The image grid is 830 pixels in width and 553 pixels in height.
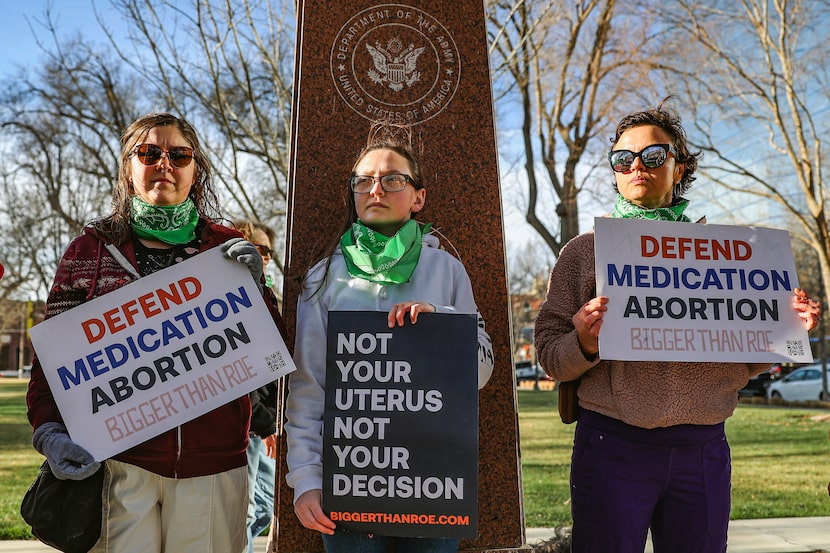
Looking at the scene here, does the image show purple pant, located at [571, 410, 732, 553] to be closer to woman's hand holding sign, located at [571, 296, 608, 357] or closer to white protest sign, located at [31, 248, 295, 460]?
woman's hand holding sign, located at [571, 296, 608, 357]

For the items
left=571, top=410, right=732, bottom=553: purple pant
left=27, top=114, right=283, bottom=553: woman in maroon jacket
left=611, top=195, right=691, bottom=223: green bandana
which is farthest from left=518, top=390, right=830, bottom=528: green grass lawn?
left=27, top=114, right=283, bottom=553: woman in maroon jacket

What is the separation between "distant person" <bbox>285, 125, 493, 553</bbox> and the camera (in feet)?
7.97

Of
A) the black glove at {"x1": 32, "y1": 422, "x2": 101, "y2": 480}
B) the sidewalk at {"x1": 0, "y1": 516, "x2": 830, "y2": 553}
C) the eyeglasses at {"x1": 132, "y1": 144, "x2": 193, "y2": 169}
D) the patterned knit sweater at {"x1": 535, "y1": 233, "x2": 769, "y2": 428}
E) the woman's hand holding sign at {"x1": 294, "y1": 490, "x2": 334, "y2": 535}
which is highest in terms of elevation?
the eyeglasses at {"x1": 132, "y1": 144, "x2": 193, "y2": 169}

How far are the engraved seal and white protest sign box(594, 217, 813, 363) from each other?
Answer: 1194 mm

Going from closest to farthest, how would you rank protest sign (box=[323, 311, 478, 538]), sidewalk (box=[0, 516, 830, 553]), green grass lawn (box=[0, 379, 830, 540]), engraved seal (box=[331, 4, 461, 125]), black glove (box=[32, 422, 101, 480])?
1. black glove (box=[32, 422, 101, 480])
2. protest sign (box=[323, 311, 478, 538])
3. engraved seal (box=[331, 4, 461, 125])
4. sidewalk (box=[0, 516, 830, 553])
5. green grass lawn (box=[0, 379, 830, 540])

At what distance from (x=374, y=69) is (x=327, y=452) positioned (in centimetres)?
186

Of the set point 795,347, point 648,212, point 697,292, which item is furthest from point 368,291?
point 795,347

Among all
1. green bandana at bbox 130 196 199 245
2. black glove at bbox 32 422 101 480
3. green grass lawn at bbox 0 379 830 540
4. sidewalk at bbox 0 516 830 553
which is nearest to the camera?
black glove at bbox 32 422 101 480

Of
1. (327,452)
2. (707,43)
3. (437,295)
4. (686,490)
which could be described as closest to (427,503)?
(327,452)

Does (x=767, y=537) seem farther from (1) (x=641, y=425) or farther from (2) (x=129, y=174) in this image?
(2) (x=129, y=174)

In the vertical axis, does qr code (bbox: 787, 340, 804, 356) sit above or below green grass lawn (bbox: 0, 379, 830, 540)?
above

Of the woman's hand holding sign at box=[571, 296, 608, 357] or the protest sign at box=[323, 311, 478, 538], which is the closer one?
the protest sign at box=[323, 311, 478, 538]

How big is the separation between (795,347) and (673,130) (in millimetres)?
889

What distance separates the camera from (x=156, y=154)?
2.57 meters
